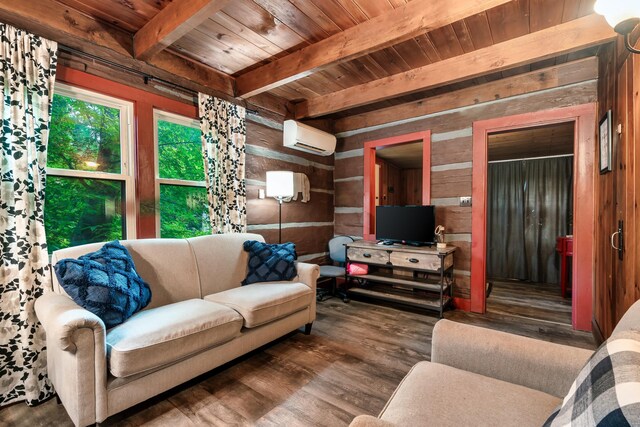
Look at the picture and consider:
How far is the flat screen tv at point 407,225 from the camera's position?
138 inches

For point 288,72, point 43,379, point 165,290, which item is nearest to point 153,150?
point 165,290

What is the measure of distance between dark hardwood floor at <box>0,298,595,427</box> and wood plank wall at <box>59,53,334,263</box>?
1298mm

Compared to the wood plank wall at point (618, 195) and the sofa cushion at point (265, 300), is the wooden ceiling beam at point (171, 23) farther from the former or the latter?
the wood plank wall at point (618, 195)

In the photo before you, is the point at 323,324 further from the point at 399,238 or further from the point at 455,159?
the point at 455,159

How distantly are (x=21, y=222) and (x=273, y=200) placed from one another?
2.27m

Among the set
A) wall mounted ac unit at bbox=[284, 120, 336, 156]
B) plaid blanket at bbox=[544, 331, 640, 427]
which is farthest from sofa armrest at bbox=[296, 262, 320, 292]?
plaid blanket at bbox=[544, 331, 640, 427]

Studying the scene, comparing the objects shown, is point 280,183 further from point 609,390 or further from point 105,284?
point 609,390

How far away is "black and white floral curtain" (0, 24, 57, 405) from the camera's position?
71.6 inches

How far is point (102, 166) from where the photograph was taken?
7.84ft

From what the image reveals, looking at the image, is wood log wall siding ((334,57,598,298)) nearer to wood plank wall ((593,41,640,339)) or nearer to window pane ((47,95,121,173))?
wood plank wall ((593,41,640,339))

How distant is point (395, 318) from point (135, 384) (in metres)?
2.44

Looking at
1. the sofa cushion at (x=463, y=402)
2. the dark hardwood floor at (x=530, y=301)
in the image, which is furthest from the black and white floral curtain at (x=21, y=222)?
the dark hardwood floor at (x=530, y=301)

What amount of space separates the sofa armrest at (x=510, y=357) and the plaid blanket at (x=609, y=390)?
0.43 meters

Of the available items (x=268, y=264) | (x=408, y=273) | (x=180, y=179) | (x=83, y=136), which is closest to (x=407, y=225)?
(x=408, y=273)
